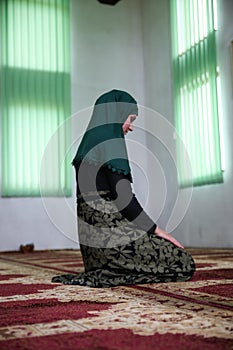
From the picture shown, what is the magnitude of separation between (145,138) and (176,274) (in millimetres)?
5608

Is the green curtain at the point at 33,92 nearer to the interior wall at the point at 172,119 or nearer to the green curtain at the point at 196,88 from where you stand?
the interior wall at the point at 172,119

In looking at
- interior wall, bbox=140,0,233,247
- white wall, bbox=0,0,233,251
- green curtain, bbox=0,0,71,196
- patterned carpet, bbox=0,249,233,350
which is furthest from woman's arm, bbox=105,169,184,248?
green curtain, bbox=0,0,71,196

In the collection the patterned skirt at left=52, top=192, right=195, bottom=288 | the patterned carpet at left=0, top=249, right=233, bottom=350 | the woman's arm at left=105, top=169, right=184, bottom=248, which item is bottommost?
the patterned carpet at left=0, top=249, right=233, bottom=350

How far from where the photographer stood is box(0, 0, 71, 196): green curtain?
7121mm

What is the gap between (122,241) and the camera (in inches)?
104

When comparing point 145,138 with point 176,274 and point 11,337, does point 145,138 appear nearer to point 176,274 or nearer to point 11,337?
point 176,274

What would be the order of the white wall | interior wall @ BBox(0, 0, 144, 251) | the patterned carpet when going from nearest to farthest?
the patterned carpet, the white wall, interior wall @ BBox(0, 0, 144, 251)

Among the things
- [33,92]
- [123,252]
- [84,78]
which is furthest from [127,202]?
[84,78]

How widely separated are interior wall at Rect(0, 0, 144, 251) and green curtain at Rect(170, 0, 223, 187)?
3.52ft

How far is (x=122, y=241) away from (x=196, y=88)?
4.23 m

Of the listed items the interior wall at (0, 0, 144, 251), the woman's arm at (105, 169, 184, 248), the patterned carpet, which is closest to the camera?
the patterned carpet

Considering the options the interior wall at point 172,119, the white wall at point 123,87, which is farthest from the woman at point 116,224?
the white wall at point 123,87

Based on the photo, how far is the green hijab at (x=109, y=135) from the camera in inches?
104

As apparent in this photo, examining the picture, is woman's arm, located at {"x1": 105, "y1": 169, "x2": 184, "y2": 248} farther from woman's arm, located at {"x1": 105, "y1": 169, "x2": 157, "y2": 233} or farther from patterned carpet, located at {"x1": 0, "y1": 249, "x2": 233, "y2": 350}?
patterned carpet, located at {"x1": 0, "y1": 249, "x2": 233, "y2": 350}
